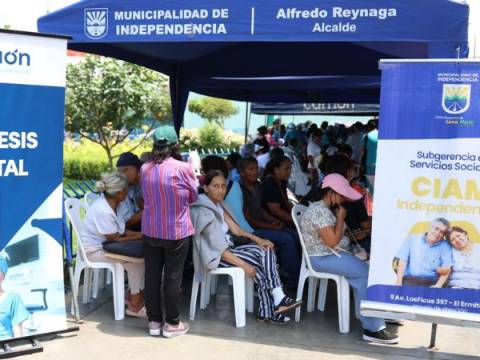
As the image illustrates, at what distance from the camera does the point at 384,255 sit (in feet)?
13.1

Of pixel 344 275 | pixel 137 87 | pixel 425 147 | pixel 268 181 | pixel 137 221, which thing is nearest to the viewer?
pixel 425 147

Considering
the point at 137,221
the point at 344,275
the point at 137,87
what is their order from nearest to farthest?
the point at 344,275 → the point at 137,221 → the point at 137,87

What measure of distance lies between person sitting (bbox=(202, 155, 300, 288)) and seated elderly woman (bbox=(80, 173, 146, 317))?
950mm

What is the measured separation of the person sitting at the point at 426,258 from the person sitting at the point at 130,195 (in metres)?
2.23

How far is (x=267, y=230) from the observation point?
224 inches

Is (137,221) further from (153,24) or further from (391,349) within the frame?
(391,349)

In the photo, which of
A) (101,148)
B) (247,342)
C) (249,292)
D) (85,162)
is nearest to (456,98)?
(247,342)

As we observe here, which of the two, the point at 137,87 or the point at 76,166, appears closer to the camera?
the point at 137,87

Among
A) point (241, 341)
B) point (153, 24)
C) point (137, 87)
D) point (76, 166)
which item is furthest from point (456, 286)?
point (76, 166)

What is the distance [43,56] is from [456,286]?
313 cm

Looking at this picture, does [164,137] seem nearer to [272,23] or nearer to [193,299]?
[272,23]

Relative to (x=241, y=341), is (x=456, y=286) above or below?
above

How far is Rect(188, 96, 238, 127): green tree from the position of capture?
39062 millimetres

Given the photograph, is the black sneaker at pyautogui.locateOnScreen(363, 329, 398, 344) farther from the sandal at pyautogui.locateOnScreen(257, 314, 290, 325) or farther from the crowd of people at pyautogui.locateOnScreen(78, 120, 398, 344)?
the sandal at pyautogui.locateOnScreen(257, 314, 290, 325)
